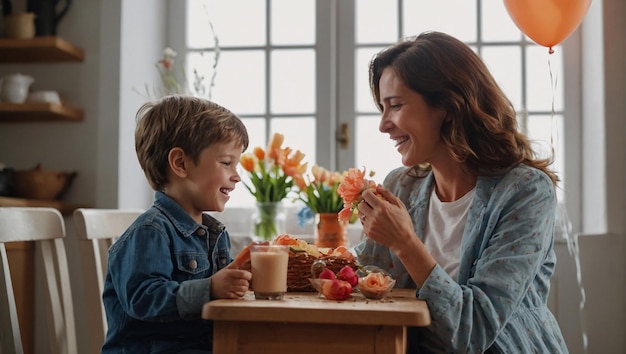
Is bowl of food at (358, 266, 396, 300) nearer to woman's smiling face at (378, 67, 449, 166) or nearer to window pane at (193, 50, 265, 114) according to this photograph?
woman's smiling face at (378, 67, 449, 166)

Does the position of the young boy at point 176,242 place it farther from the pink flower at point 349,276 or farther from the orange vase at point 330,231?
the orange vase at point 330,231

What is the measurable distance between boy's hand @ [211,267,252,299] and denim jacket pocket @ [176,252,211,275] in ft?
0.78

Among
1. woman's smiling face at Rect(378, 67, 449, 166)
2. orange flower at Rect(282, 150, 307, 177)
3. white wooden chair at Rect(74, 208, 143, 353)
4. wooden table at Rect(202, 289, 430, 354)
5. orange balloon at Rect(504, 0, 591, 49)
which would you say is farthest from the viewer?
orange flower at Rect(282, 150, 307, 177)

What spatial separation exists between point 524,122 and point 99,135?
182 centimetres

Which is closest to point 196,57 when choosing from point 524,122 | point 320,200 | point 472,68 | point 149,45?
point 149,45

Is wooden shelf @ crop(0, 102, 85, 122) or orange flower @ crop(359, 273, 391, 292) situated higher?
wooden shelf @ crop(0, 102, 85, 122)

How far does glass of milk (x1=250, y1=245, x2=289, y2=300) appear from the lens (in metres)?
1.48

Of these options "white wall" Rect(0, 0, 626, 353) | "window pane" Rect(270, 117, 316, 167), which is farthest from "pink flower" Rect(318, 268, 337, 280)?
"window pane" Rect(270, 117, 316, 167)

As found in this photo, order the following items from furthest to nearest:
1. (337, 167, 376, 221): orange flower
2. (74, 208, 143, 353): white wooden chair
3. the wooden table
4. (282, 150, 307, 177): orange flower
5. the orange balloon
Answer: (282, 150, 307, 177): orange flower < the orange balloon < (74, 208, 143, 353): white wooden chair < (337, 167, 376, 221): orange flower < the wooden table

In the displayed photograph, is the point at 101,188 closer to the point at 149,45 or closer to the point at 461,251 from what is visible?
the point at 149,45

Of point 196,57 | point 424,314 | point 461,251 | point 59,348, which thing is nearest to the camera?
point 424,314

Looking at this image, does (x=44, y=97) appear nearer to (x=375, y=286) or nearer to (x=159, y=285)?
(x=159, y=285)

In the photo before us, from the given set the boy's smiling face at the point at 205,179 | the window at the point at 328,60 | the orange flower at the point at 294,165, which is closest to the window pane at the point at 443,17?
the window at the point at 328,60

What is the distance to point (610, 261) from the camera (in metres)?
3.15
